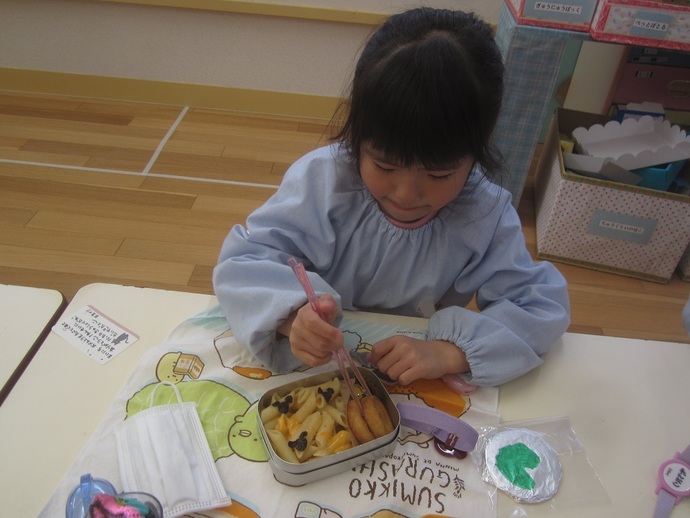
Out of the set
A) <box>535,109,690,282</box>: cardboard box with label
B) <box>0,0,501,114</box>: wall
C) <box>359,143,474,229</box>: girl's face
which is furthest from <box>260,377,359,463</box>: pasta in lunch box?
<box>0,0,501,114</box>: wall

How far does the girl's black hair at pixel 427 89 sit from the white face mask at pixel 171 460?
14.5 inches

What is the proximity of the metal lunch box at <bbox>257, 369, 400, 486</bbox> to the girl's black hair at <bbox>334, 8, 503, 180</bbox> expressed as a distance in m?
0.26

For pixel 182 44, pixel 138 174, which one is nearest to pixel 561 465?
pixel 138 174

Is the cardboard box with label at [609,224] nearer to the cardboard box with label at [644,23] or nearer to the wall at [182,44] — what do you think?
the cardboard box with label at [644,23]

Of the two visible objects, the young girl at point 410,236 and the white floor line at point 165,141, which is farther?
the white floor line at point 165,141

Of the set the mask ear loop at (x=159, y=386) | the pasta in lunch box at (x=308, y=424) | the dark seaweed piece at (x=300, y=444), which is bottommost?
the mask ear loop at (x=159, y=386)

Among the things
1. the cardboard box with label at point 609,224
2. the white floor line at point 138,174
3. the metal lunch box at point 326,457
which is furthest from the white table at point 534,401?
the white floor line at point 138,174

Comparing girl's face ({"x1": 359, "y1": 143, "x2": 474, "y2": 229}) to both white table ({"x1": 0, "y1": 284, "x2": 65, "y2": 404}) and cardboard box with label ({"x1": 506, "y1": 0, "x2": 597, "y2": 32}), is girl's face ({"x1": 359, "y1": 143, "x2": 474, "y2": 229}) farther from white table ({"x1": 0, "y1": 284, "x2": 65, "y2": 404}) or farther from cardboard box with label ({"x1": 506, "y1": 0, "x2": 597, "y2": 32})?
cardboard box with label ({"x1": 506, "y1": 0, "x2": 597, "y2": 32})

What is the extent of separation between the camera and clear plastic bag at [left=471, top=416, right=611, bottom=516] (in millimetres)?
562

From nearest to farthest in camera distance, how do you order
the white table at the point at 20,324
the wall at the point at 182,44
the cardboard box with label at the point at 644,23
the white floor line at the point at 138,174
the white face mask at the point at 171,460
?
the white face mask at the point at 171,460 → the white table at the point at 20,324 → the cardboard box with label at the point at 644,23 → the white floor line at the point at 138,174 → the wall at the point at 182,44

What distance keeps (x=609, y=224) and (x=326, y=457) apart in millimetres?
1449

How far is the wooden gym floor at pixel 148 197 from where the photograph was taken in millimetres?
1636

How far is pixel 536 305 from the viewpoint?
0.73m

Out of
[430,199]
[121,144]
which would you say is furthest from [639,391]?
[121,144]
